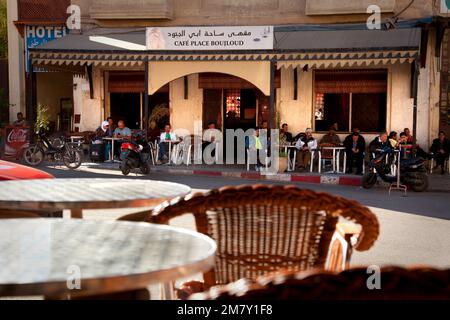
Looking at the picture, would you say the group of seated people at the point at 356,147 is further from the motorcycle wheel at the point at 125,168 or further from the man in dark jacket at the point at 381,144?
the motorcycle wheel at the point at 125,168

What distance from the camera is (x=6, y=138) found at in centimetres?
2081

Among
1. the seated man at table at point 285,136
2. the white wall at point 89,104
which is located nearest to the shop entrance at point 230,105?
the seated man at table at point 285,136

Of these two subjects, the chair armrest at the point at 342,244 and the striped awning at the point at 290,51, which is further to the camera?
the striped awning at the point at 290,51

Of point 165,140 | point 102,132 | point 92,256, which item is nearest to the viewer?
point 92,256

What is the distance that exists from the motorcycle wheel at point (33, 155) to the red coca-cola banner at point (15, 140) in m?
1.89

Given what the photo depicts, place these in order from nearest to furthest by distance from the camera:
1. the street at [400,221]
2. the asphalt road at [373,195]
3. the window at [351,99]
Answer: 1. the street at [400,221]
2. the asphalt road at [373,195]
3. the window at [351,99]

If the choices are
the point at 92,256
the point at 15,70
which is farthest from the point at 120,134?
the point at 92,256

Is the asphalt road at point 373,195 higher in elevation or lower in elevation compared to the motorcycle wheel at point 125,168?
lower

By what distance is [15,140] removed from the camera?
20.8 m

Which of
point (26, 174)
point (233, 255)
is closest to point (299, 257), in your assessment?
point (233, 255)

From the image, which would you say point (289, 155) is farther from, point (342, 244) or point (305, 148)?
point (342, 244)

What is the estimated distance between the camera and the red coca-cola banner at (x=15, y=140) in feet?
68.1

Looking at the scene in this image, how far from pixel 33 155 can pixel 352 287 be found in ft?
60.7
